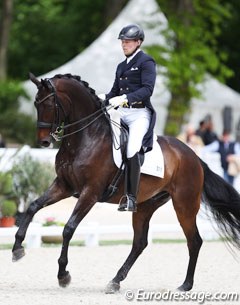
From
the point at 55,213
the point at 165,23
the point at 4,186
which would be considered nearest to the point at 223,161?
the point at 55,213

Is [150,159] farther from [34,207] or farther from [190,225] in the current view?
[34,207]

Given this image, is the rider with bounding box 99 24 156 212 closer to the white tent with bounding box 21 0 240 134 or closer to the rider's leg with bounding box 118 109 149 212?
the rider's leg with bounding box 118 109 149 212

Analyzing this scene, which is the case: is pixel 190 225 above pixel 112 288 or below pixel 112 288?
above

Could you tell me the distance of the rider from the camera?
10.6m

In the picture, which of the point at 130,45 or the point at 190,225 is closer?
the point at 130,45

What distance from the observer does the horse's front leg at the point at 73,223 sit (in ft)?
33.1

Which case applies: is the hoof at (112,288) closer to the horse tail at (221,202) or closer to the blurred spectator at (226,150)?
the horse tail at (221,202)

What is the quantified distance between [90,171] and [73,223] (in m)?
0.60

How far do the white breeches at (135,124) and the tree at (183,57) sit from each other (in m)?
18.4

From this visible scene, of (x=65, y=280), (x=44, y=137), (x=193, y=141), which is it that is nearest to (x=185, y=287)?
(x=65, y=280)

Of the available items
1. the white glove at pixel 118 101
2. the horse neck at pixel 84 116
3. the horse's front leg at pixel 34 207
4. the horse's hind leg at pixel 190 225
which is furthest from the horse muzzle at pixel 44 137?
the horse's hind leg at pixel 190 225

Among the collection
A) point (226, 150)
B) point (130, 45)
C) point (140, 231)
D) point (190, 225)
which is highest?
point (130, 45)

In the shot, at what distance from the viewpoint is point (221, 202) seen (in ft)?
38.6

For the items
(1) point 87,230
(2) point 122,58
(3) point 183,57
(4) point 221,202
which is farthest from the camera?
(2) point 122,58
